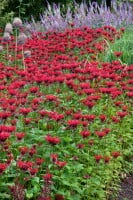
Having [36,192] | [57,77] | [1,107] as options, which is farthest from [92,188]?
[57,77]

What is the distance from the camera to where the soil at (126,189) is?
474 centimetres

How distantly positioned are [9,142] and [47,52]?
334 cm

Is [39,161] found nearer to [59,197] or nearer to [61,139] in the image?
[59,197]

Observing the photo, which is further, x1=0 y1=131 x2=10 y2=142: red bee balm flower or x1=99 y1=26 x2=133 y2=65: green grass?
x1=99 y1=26 x2=133 y2=65: green grass

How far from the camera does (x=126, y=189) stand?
4902 mm

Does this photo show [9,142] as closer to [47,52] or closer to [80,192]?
[80,192]

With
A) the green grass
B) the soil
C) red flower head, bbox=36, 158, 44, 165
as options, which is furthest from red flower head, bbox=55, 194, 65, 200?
the green grass

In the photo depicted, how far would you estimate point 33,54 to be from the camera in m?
7.33

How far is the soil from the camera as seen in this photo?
15.6 feet

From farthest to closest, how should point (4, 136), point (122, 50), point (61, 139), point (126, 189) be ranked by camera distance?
point (122, 50)
point (126, 189)
point (61, 139)
point (4, 136)

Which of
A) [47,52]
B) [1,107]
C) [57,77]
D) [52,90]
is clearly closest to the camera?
[1,107]

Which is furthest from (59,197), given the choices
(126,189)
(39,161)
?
(126,189)

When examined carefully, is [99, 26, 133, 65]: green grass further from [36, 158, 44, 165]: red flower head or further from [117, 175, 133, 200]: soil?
[36, 158, 44, 165]: red flower head

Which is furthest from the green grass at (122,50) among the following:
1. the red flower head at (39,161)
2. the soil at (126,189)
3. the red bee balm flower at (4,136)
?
the red bee balm flower at (4,136)
